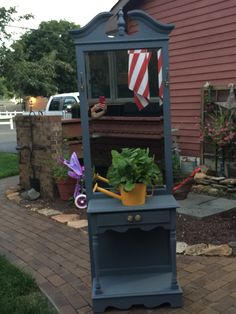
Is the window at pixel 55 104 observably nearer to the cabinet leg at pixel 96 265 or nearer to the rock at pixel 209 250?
the rock at pixel 209 250

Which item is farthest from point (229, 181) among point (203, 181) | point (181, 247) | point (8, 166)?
point (8, 166)

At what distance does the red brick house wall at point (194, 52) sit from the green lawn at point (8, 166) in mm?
3855

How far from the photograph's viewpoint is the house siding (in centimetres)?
723

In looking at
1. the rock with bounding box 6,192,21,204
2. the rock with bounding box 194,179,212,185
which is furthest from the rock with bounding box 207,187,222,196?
the rock with bounding box 6,192,21,204

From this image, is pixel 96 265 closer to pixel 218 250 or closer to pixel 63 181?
pixel 218 250

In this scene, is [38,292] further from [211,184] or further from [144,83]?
[211,184]

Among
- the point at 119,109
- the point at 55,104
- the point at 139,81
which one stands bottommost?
the point at 55,104

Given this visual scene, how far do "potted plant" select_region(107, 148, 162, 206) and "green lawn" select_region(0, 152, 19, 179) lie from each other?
6.82m

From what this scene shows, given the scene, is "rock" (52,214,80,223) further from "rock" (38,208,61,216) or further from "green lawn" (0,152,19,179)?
"green lawn" (0,152,19,179)

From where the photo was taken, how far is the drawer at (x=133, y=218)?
10.1ft

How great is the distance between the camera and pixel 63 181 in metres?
6.61

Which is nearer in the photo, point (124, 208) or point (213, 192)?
point (124, 208)

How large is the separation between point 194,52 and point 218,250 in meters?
4.62

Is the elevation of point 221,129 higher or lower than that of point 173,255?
higher
